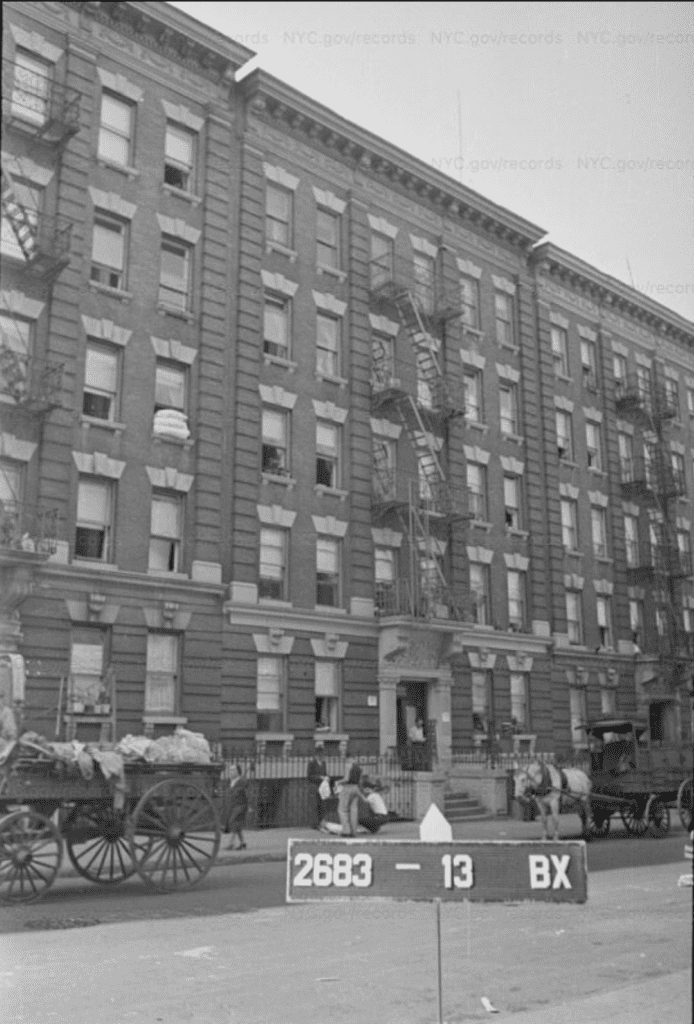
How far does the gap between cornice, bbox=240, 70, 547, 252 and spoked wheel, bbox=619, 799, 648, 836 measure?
2348 mm

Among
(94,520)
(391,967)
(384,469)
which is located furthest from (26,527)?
(391,967)

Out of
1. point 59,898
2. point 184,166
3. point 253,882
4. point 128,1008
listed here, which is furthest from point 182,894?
point 184,166

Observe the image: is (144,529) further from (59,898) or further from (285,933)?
(59,898)

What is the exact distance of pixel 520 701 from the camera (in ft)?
14.3

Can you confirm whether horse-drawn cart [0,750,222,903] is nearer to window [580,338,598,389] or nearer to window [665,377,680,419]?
window [580,338,598,389]

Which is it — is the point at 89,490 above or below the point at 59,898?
above

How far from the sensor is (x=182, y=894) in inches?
422

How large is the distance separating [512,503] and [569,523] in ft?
0.89

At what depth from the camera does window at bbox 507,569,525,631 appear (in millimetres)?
4516

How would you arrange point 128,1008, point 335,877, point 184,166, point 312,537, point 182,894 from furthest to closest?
point 182,894 < point 128,1008 < point 184,166 < point 312,537 < point 335,877

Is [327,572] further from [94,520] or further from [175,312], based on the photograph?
[175,312]

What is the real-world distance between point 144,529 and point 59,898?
259 inches

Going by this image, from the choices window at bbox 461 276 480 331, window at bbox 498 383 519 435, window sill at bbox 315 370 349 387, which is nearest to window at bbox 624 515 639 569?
window at bbox 498 383 519 435

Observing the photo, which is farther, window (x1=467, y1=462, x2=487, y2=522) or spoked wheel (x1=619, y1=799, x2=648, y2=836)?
window (x1=467, y1=462, x2=487, y2=522)
